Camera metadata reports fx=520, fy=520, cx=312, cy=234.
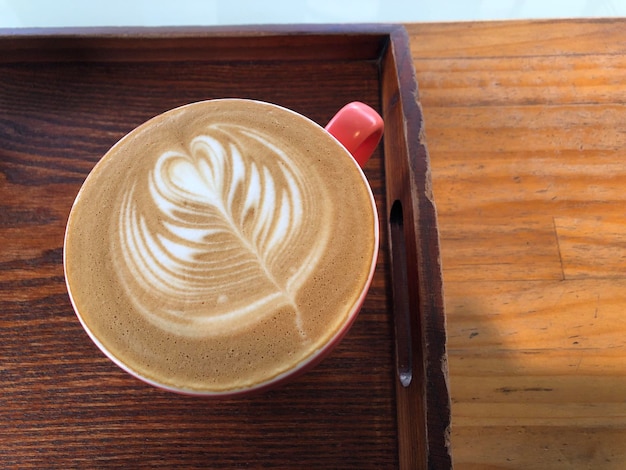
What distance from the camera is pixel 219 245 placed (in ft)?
1.49

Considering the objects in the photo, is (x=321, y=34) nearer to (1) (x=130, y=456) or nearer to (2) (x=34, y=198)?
(2) (x=34, y=198)

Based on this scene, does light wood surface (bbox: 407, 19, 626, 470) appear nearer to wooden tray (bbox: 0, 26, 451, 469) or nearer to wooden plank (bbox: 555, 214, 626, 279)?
wooden plank (bbox: 555, 214, 626, 279)

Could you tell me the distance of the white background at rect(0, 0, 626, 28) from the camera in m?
1.12

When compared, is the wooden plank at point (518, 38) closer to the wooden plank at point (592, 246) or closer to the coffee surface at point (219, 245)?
the wooden plank at point (592, 246)

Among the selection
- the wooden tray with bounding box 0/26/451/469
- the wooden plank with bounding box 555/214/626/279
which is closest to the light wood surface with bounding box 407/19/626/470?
the wooden plank with bounding box 555/214/626/279

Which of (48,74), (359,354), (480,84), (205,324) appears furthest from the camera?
(480,84)

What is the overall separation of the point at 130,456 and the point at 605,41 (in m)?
0.85

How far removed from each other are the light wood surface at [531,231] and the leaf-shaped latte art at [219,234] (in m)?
0.30

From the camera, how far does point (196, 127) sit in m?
0.51

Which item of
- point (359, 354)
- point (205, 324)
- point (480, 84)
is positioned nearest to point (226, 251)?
point (205, 324)

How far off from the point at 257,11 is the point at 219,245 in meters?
0.87

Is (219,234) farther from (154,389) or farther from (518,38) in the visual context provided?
(518,38)

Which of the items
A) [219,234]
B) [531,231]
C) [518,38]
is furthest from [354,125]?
[518,38]

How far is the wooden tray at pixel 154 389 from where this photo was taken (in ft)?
1.65
